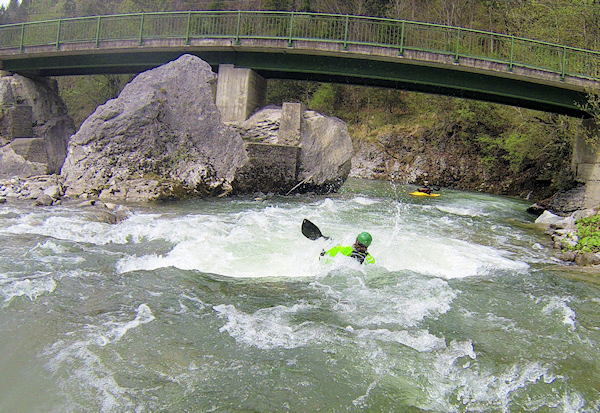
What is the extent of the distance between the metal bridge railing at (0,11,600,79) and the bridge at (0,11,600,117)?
0.04 m

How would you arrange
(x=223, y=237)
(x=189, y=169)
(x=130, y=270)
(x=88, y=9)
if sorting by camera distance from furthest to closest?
(x=88, y=9)
(x=189, y=169)
(x=223, y=237)
(x=130, y=270)

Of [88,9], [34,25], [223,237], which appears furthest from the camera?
[88,9]

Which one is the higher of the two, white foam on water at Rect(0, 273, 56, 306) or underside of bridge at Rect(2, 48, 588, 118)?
underside of bridge at Rect(2, 48, 588, 118)

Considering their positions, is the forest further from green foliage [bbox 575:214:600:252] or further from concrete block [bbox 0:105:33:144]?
concrete block [bbox 0:105:33:144]

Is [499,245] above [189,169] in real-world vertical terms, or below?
below

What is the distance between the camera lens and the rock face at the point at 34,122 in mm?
17969

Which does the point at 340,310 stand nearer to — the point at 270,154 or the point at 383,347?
the point at 383,347

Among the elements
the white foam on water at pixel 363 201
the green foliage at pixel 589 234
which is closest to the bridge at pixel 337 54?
the white foam on water at pixel 363 201

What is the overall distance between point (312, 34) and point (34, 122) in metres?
13.0

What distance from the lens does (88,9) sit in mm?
37969

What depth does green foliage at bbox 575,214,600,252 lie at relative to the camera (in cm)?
937

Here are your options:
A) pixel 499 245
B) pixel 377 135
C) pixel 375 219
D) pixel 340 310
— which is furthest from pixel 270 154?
pixel 377 135

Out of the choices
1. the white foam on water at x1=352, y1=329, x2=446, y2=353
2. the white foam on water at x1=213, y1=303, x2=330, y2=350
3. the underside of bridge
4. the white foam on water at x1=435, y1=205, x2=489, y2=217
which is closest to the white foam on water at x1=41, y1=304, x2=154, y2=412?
the white foam on water at x1=213, y1=303, x2=330, y2=350

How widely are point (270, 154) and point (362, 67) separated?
5110 millimetres
